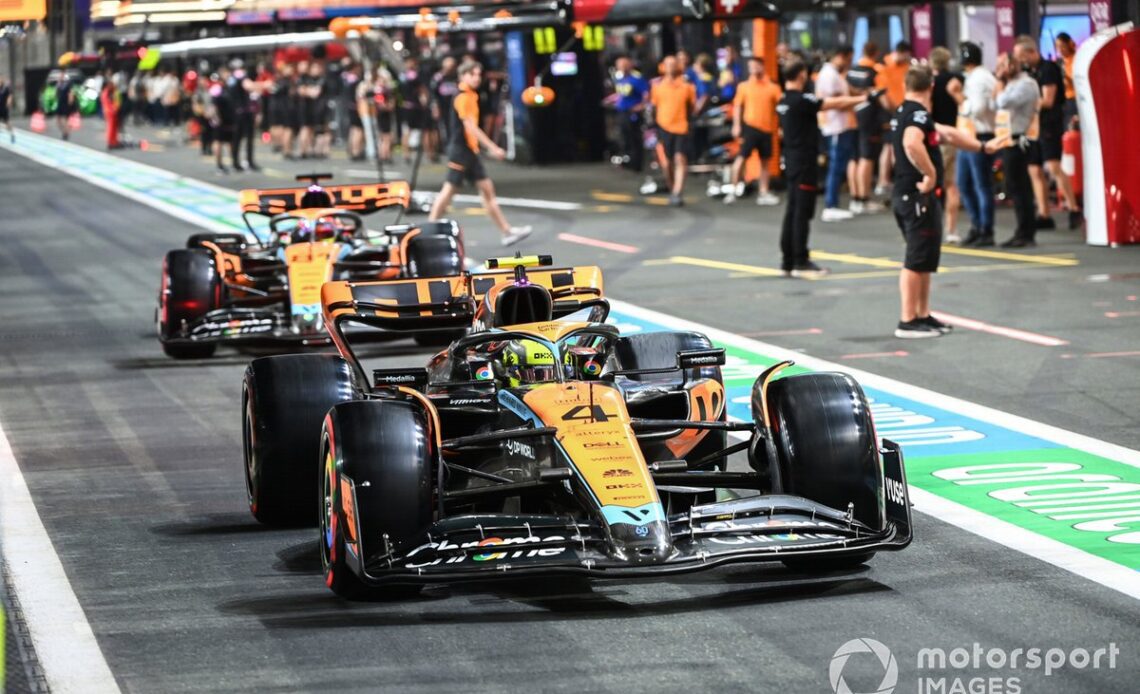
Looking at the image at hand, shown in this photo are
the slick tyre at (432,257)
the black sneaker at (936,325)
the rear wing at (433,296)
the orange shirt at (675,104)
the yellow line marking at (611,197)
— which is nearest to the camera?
the rear wing at (433,296)

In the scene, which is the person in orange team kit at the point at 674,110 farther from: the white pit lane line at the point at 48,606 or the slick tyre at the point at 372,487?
the slick tyre at the point at 372,487

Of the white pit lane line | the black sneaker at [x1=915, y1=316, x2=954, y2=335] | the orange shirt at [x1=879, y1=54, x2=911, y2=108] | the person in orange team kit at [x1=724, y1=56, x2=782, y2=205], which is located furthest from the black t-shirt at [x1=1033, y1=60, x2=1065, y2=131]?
the white pit lane line

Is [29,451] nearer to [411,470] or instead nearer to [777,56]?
[411,470]

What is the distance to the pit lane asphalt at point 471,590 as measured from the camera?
6.29 metres

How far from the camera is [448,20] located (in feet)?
104

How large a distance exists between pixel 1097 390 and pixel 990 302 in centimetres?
446

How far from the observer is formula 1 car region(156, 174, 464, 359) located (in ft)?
47.3

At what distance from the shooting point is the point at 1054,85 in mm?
21016

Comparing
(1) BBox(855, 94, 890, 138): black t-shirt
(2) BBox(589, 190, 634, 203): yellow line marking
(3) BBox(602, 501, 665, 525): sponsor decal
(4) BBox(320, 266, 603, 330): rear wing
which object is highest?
(1) BBox(855, 94, 890, 138): black t-shirt

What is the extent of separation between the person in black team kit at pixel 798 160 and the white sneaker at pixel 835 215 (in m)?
5.21

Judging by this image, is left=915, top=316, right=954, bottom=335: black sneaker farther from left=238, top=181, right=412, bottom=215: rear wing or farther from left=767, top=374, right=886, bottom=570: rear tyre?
left=767, top=374, right=886, bottom=570: rear tyre

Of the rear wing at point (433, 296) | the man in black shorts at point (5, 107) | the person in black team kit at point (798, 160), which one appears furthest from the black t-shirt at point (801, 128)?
the man in black shorts at point (5, 107)

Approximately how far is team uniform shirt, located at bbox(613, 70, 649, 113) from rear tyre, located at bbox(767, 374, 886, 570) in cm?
2578

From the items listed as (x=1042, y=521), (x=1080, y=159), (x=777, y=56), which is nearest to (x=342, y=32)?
(x=777, y=56)
